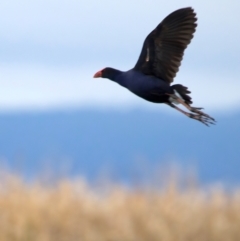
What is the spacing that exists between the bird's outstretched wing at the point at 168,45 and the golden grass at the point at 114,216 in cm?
161

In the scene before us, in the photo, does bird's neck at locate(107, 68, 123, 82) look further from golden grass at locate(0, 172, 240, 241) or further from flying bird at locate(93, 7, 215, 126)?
golden grass at locate(0, 172, 240, 241)

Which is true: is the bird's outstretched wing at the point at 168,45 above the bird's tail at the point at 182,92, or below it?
above

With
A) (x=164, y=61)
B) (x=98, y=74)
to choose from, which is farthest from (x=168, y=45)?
(x=98, y=74)

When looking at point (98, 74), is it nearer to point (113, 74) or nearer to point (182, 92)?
point (113, 74)

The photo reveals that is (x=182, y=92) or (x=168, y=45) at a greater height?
(x=168, y=45)

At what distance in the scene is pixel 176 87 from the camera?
504 centimetres

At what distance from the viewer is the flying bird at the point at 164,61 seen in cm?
495

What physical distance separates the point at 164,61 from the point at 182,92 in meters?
0.36

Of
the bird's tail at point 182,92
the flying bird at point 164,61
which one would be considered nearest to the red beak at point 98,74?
the flying bird at point 164,61

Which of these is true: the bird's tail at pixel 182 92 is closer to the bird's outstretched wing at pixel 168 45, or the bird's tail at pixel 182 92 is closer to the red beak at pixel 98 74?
the bird's outstretched wing at pixel 168 45

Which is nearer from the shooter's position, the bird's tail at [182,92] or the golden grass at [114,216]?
the bird's tail at [182,92]

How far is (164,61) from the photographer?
5332 millimetres

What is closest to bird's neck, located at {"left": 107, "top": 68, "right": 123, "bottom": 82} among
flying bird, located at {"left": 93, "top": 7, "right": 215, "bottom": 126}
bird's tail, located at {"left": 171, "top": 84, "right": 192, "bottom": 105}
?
flying bird, located at {"left": 93, "top": 7, "right": 215, "bottom": 126}

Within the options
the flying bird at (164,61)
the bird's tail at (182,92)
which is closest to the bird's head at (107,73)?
the flying bird at (164,61)
